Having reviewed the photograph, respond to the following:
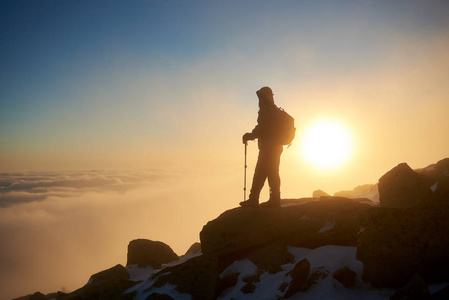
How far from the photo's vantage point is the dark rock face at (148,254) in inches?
926

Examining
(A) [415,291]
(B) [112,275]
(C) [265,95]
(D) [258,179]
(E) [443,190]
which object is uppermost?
(C) [265,95]

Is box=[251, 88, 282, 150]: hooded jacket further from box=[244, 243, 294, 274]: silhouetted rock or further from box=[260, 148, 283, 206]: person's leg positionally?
box=[244, 243, 294, 274]: silhouetted rock

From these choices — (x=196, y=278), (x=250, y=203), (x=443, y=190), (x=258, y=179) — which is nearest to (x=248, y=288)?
(x=196, y=278)

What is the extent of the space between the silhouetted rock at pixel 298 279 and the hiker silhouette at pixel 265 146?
5.43 metres

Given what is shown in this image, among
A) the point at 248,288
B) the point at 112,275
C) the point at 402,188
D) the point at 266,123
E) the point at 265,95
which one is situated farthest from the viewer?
the point at 112,275

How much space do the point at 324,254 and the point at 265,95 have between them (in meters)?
8.18

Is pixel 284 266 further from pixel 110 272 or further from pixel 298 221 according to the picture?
pixel 110 272

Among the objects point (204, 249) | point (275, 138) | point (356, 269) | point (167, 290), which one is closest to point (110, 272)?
point (204, 249)

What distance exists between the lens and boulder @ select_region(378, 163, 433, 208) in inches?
619

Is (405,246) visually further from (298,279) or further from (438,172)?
(438,172)

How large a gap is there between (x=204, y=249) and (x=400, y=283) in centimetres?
918

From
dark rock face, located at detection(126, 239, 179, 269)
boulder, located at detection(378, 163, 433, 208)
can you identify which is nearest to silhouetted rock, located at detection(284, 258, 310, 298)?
boulder, located at detection(378, 163, 433, 208)

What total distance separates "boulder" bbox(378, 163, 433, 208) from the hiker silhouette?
749cm

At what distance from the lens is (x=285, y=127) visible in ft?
46.4
